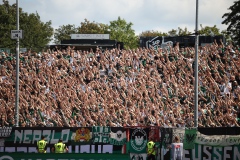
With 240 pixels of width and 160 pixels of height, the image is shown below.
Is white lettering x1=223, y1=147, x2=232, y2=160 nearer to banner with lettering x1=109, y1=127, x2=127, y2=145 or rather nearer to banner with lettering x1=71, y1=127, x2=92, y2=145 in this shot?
banner with lettering x1=109, y1=127, x2=127, y2=145

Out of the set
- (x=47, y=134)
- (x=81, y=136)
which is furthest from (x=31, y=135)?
(x=81, y=136)

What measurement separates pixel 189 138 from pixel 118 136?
10.5 feet

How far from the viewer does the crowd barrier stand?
86.2 feet

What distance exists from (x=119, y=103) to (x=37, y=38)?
1655 inches

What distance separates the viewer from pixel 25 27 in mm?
75562

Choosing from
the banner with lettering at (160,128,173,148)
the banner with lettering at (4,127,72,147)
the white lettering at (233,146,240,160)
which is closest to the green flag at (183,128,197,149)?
the banner with lettering at (160,128,173,148)

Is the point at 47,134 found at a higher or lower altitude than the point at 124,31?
lower

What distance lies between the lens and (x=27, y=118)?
37750 mm

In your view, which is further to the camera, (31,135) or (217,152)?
(31,135)

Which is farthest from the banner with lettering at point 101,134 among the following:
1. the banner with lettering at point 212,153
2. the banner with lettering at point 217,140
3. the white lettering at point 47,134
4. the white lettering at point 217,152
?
the white lettering at point 217,152

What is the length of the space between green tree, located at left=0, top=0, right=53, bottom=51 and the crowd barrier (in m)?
41.9

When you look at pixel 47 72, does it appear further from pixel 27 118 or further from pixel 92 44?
pixel 92 44

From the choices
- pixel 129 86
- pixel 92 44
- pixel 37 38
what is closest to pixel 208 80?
pixel 129 86

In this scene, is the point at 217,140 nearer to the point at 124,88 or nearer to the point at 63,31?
the point at 124,88
